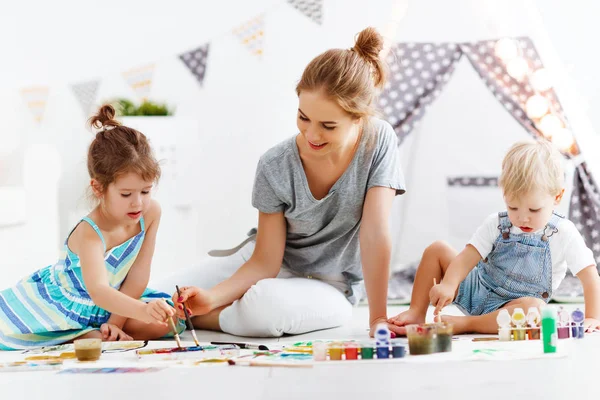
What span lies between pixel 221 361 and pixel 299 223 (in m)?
0.53

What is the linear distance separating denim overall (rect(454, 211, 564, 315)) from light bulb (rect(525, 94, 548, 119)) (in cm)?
110

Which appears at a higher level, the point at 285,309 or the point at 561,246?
the point at 561,246

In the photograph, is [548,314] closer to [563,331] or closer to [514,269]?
[563,331]

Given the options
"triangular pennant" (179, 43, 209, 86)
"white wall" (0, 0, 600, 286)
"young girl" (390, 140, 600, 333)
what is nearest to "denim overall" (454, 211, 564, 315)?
"young girl" (390, 140, 600, 333)

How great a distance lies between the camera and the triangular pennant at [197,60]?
3.32 metres

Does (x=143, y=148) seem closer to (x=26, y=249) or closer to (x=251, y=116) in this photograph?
(x=26, y=249)

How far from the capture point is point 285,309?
1.86 meters

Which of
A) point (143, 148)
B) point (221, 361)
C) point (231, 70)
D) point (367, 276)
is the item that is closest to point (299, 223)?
point (367, 276)

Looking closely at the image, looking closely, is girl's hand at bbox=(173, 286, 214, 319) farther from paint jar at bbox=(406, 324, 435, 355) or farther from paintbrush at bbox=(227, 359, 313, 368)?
paint jar at bbox=(406, 324, 435, 355)

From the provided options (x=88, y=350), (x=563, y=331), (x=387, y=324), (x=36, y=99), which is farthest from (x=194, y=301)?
(x=36, y=99)

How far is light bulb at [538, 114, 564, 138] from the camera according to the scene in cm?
284

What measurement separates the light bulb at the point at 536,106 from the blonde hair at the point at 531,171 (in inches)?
44.2

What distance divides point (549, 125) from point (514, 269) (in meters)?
1.16

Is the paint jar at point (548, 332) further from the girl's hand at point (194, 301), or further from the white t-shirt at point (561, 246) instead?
the girl's hand at point (194, 301)
